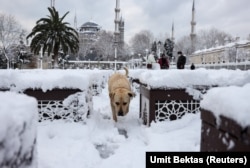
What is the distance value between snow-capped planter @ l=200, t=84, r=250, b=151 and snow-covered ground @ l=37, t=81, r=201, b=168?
98.0 inches

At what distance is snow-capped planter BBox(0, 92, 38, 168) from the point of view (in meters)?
1.88

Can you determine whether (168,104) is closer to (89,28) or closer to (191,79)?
(191,79)

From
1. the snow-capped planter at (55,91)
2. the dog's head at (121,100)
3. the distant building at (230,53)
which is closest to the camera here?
the snow-capped planter at (55,91)

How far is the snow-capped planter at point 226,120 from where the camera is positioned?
5.74 ft

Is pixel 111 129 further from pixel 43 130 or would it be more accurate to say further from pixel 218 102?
pixel 218 102

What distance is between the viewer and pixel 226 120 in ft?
6.35

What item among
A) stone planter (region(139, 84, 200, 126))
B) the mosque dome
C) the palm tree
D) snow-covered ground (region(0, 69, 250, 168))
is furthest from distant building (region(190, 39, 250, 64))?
the mosque dome

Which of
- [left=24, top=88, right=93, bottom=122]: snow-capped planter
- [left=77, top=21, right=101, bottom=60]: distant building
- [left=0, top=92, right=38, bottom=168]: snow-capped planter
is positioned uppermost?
[left=77, top=21, right=101, bottom=60]: distant building

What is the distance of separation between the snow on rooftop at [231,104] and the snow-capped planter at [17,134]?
3.79ft

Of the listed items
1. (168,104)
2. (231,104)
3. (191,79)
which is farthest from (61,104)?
(231,104)

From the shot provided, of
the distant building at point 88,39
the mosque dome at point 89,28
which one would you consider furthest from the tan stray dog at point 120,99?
the mosque dome at point 89,28

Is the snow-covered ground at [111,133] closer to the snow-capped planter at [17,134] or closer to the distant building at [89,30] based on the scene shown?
the snow-capped planter at [17,134]

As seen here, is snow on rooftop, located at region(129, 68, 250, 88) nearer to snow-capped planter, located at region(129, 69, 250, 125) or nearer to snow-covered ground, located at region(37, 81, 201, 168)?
snow-capped planter, located at region(129, 69, 250, 125)

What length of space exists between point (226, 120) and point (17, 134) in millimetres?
1184
